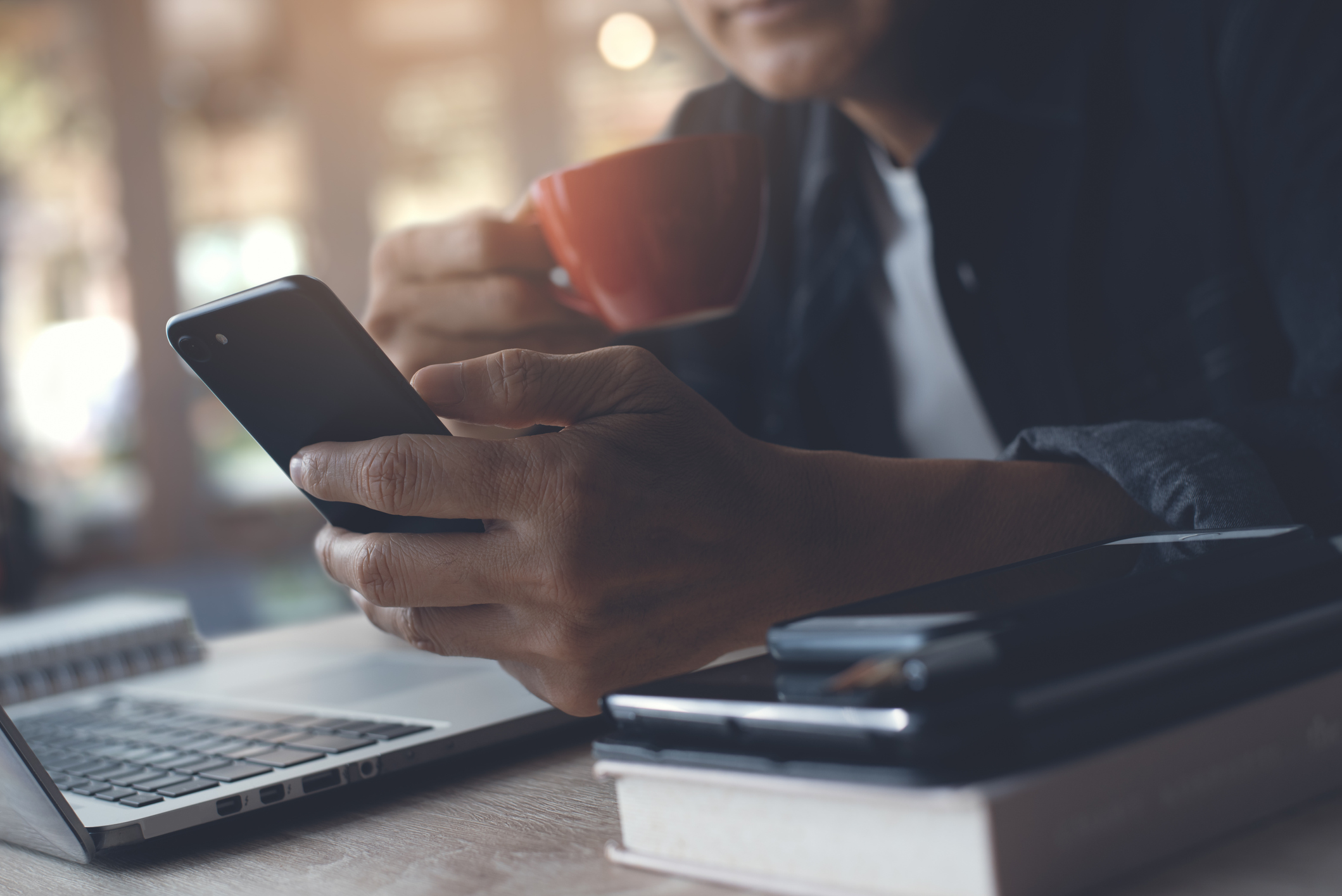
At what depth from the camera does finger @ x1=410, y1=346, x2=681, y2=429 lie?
0.42m

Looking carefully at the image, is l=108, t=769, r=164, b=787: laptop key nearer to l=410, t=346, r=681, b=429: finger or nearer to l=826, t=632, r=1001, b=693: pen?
l=410, t=346, r=681, b=429: finger

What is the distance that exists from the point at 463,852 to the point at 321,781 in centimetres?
9

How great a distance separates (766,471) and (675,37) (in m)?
4.66

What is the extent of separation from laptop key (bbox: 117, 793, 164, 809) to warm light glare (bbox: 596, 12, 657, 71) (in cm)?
471

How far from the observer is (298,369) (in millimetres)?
427

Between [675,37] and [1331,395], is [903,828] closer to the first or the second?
[1331,395]

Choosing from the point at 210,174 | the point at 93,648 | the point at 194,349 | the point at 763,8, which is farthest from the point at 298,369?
the point at 210,174

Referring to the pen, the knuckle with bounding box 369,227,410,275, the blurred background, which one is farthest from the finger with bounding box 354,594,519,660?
the blurred background

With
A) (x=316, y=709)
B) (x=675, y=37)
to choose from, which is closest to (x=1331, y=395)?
(x=316, y=709)

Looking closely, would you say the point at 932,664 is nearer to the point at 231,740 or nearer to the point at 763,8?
the point at 231,740

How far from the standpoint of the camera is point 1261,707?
0.30 meters

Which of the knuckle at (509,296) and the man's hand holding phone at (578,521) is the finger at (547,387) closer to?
the man's hand holding phone at (578,521)

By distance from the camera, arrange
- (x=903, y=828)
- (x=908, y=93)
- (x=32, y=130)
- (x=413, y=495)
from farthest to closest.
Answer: (x=32, y=130) < (x=908, y=93) < (x=413, y=495) < (x=903, y=828)

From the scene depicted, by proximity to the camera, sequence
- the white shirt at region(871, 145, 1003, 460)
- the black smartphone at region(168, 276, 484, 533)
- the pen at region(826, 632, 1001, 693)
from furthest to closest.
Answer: the white shirt at region(871, 145, 1003, 460) < the black smartphone at region(168, 276, 484, 533) < the pen at region(826, 632, 1001, 693)
